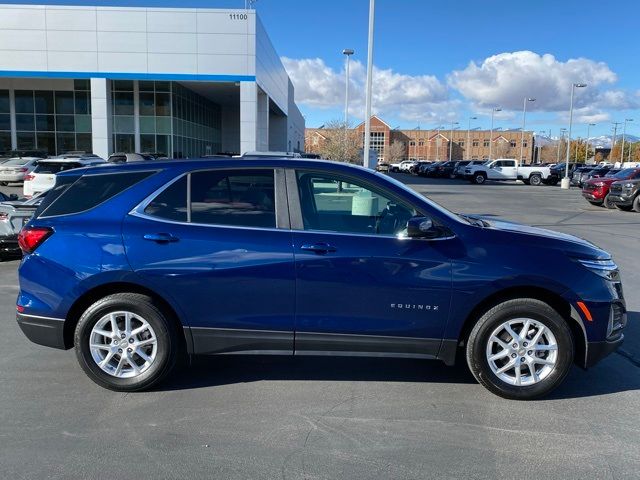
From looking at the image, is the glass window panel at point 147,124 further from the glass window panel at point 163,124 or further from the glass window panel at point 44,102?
the glass window panel at point 44,102

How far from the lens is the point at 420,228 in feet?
13.1

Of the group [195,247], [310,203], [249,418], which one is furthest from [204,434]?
[310,203]

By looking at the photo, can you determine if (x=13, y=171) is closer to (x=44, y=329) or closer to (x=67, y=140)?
(x=67, y=140)

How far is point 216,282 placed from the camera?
4078mm

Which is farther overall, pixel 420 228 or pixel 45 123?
pixel 45 123

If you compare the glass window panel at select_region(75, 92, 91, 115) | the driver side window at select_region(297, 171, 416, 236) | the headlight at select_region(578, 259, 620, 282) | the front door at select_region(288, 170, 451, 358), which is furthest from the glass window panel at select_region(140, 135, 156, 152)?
the headlight at select_region(578, 259, 620, 282)

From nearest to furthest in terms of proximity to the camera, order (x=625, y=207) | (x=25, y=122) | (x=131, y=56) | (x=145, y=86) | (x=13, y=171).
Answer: (x=625, y=207)
(x=13, y=171)
(x=131, y=56)
(x=145, y=86)
(x=25, y=122)

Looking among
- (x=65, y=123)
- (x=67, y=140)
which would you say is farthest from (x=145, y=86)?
(x=67, y=140)

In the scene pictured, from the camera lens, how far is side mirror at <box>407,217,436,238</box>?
13.1 ft

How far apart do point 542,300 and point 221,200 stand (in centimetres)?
257

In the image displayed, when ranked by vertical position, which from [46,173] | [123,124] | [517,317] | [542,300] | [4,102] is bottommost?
[517,317]

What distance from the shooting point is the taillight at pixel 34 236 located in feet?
13.9

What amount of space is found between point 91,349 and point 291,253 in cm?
173

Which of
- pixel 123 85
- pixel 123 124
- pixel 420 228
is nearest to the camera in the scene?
pixel 420 228
